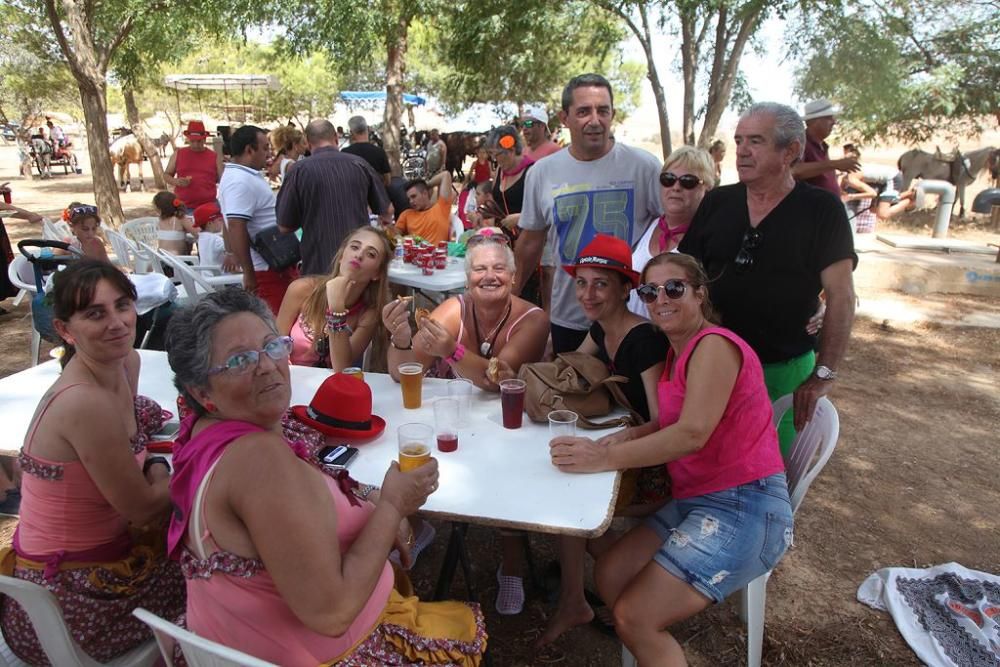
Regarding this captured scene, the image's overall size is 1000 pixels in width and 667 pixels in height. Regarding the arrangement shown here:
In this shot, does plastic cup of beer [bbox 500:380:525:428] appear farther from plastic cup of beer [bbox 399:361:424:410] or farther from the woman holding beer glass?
the woman holding beer glass

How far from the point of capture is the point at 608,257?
8.15ft

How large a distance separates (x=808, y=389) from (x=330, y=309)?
2.24m

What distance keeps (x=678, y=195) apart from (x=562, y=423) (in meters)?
1.61

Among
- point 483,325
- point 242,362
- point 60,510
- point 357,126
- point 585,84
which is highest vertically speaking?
point 585,84

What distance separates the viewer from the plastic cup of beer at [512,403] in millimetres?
2326

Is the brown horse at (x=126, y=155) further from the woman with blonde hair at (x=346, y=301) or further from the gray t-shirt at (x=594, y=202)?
the gray t-shirt at (x=594, y=202)

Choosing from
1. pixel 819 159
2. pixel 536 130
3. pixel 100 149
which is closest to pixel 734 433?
pixel 819 159

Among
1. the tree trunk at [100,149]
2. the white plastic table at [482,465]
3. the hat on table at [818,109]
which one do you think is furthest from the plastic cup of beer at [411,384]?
the tree trunk at [100,149]

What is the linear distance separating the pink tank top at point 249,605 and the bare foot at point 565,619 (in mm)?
1245

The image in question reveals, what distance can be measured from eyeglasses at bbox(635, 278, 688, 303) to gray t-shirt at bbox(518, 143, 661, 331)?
122cm

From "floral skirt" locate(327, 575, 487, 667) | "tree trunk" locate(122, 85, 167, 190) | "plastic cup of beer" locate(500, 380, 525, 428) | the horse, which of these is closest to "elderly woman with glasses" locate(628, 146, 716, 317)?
"plastic cup of beer" locate(500, 380, 525, 428)

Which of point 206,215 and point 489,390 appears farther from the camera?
point 206,215

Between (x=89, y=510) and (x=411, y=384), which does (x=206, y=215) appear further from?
(x=89, y=510)

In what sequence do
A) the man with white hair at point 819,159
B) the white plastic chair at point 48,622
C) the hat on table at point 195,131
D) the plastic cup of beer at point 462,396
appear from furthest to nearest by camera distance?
the hat on table at point 195,131, the man with white hair at point 819,159, the plastic cup of beer at point 462,396, the white plastic chair at point 48,622
